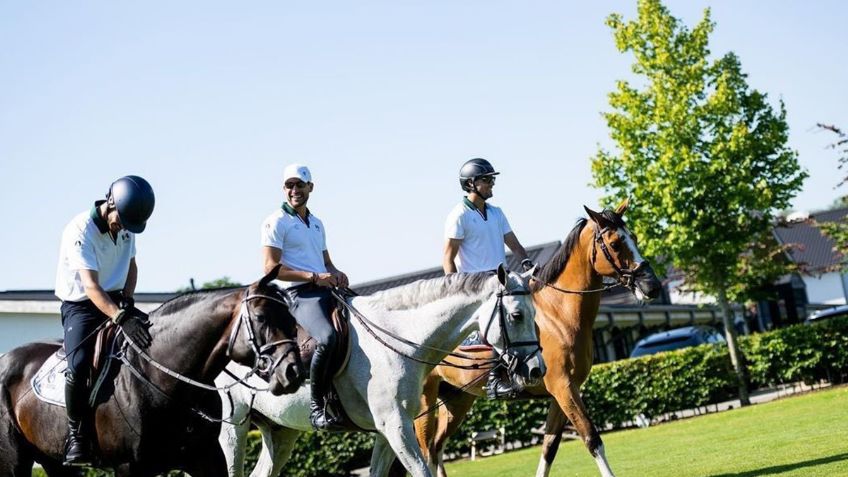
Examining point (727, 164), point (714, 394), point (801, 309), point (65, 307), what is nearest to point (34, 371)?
point (65, 307)

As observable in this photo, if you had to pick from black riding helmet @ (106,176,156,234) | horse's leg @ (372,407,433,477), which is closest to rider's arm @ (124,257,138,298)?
black riding helmet @ (106,176,156,234)

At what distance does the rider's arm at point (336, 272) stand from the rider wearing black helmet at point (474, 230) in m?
1.75

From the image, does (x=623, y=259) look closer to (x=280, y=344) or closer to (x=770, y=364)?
(x=280, y=344)

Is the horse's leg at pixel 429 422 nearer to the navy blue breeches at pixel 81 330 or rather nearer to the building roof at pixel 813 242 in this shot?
the navy blue breeches at pixel 81 330

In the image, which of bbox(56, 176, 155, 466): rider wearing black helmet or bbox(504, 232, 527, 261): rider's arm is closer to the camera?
bbox(56, 176, 155, 466): rider wearing black helmet

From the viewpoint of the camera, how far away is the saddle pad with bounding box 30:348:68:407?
855 centimetres

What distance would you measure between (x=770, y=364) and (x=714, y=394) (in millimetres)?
1759

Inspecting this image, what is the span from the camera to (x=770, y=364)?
26.9 meters

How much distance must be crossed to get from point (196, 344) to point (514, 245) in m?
5.09

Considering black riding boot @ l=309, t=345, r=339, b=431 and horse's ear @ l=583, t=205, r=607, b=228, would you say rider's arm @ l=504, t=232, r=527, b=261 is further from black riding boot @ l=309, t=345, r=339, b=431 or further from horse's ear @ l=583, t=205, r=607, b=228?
black riding boot @ l=309, t=345, r=339, b=431

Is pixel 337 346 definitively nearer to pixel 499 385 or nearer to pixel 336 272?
pixel 336 272

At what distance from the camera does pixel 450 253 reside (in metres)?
11.7

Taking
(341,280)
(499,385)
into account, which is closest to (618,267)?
(499,385)

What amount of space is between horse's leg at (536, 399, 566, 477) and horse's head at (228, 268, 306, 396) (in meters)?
4.82
